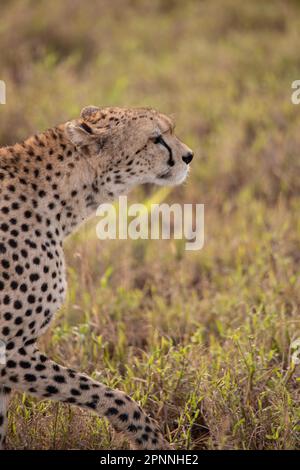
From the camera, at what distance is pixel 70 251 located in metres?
4.41

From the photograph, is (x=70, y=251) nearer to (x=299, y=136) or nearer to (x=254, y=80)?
(x=299, y=136)

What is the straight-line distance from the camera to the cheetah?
8.67ft

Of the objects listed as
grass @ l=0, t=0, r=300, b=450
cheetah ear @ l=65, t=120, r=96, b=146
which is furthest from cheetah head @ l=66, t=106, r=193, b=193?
grass @ l=0, t=0, r=300, b=450

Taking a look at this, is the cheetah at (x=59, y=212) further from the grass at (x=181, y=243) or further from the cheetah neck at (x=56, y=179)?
the grass at (x=181, y=243)

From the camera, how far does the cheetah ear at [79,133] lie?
292 centimetres

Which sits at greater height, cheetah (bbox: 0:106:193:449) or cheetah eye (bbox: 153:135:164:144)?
cheetah eye (bbox: 153:135:164:144)

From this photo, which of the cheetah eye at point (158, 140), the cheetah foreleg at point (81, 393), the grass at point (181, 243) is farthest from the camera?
the cheetah eye at point (158, 140)

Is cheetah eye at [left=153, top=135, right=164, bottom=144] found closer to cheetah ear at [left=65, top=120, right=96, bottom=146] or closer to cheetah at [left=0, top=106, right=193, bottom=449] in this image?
cheetah at [left=0, top=106, right=193, bottom=449]

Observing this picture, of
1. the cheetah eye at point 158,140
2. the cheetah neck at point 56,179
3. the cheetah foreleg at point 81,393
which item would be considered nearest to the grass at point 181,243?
the cheetah foreleg at point 81,393

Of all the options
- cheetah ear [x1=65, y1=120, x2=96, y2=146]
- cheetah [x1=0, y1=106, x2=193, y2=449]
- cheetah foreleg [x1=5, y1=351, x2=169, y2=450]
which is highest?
cheetah ear [x1=65, y1=120, x2=96, y2=146]

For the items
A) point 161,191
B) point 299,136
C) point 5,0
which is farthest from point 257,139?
point 5,0

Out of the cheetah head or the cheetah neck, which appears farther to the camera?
the cheetah head

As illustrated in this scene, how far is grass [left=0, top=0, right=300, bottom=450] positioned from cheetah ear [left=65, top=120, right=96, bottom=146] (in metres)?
0.73
